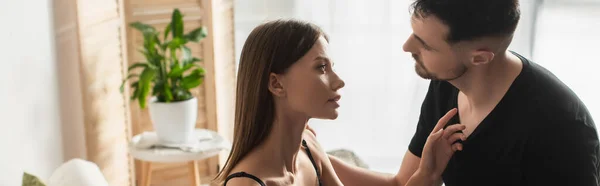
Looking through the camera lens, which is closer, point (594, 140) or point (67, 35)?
point (594, 140)

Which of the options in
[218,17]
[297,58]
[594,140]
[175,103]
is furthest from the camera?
[218,17]

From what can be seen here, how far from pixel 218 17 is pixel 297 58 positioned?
2.22 m

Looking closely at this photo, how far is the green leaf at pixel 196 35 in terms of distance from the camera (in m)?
3.25

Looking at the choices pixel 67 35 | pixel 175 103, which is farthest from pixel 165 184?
pixel 67 35

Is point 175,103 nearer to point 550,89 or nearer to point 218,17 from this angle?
point 218,17

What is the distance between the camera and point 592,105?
387 cm

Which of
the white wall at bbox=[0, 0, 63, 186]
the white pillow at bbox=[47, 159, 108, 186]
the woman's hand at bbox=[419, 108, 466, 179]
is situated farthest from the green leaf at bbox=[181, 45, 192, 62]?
the woman's hand at bbox=[419, 108, 466, 179]

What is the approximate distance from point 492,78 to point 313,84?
50 centimetres

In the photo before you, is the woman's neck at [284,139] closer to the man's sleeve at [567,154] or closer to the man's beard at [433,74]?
the man's beard at [433,74]

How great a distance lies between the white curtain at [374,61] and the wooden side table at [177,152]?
2.63ft

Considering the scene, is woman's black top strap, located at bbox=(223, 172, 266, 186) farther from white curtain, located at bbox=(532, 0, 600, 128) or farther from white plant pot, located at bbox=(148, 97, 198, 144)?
white curtain, located at bbox=(532, 0, 600, 128)

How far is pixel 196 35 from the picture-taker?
327cm

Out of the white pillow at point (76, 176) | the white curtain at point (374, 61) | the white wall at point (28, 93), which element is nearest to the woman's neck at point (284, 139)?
the white pillow at point (76, 176)

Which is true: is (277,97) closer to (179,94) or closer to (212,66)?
(179,94)
